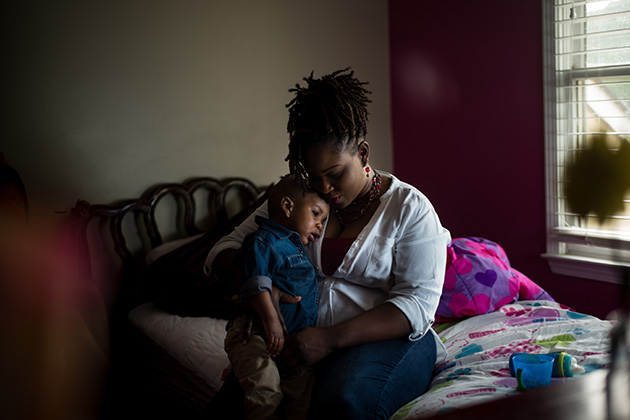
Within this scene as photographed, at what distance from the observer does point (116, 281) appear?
8.46ft

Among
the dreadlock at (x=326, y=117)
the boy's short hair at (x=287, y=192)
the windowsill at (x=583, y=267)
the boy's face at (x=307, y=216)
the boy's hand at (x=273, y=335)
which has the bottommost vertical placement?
the windowsill at (x=583, y=267)

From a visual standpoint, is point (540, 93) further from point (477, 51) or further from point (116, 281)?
point (116, 281)

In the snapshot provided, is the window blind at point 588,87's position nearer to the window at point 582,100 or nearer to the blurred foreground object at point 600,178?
the window at point 582,100

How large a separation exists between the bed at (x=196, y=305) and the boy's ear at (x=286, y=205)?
305 mm

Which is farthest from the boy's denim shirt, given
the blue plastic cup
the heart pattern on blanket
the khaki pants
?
the heart pattern on blanket

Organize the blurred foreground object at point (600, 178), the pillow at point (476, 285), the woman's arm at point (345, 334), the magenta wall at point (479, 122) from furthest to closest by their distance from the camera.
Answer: the magenta wall at point (479, 122), the pillow at point (476, 285), the woman's arm at point (345, 334), the blurred foreground object at point (600, 178)

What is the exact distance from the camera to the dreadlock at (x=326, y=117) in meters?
1.54

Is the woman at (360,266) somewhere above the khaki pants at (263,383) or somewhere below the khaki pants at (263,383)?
above

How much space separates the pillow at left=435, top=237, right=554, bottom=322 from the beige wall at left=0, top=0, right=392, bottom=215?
1266 mm

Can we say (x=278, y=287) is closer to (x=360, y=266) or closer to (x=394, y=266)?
(x=360, y=266)

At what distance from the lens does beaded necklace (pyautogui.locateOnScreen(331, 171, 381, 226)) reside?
1626 mm

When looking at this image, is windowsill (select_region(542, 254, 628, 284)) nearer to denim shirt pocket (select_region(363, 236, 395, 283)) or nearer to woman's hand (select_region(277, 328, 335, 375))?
denim shirt pocket (select_region(363, 236, 395, 283))

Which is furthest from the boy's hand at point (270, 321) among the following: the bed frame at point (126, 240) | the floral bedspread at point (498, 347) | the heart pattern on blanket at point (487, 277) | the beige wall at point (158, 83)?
A: the beige wall at point (158, 83)

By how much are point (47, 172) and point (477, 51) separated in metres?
2.22
